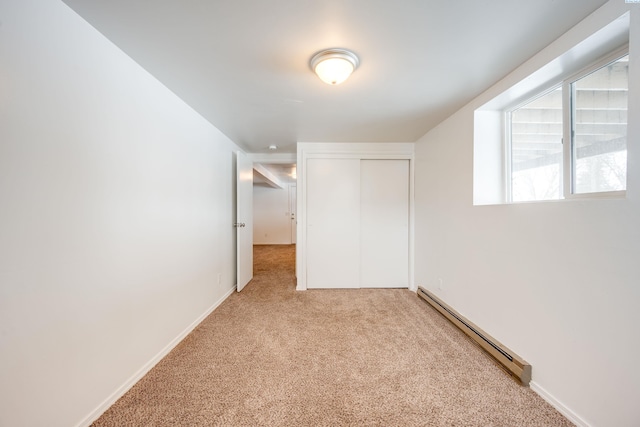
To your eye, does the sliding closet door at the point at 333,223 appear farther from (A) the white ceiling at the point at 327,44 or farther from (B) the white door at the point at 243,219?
(A) the white ceiling at the point at 327,44

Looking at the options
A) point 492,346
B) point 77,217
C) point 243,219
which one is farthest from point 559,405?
point 243,219

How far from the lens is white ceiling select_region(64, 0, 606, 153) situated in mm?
1106

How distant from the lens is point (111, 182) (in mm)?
1330

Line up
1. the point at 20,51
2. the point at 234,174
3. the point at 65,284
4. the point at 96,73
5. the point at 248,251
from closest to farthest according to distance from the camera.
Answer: the point at 20,51 < the point at 65,284 < the point at 96,73 < the point at 234,174 < the point at 248,251

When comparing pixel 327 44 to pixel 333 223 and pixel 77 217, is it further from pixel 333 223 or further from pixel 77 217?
pixel 333 223

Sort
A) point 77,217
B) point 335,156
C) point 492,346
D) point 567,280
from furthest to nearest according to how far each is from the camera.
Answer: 1. point 335,156
2. point 492,346
3. point 567,280
4. point 77,217

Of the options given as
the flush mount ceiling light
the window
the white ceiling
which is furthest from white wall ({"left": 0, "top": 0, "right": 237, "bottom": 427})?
the window

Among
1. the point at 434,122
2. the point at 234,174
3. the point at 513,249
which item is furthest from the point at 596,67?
the point at 234,174

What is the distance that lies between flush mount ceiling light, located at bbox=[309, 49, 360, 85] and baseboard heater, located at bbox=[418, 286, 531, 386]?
2.24 metres

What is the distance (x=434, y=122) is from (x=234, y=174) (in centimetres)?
271

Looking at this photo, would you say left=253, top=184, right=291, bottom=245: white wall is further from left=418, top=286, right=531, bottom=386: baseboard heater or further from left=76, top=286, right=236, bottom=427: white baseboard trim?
A: left=418, top=286, right=531, bottom=386: baseboard heater

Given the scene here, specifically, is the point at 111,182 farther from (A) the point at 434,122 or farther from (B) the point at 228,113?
(A) the point at 434,122

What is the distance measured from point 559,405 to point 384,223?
2382 mm

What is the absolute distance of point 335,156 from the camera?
132 inches
